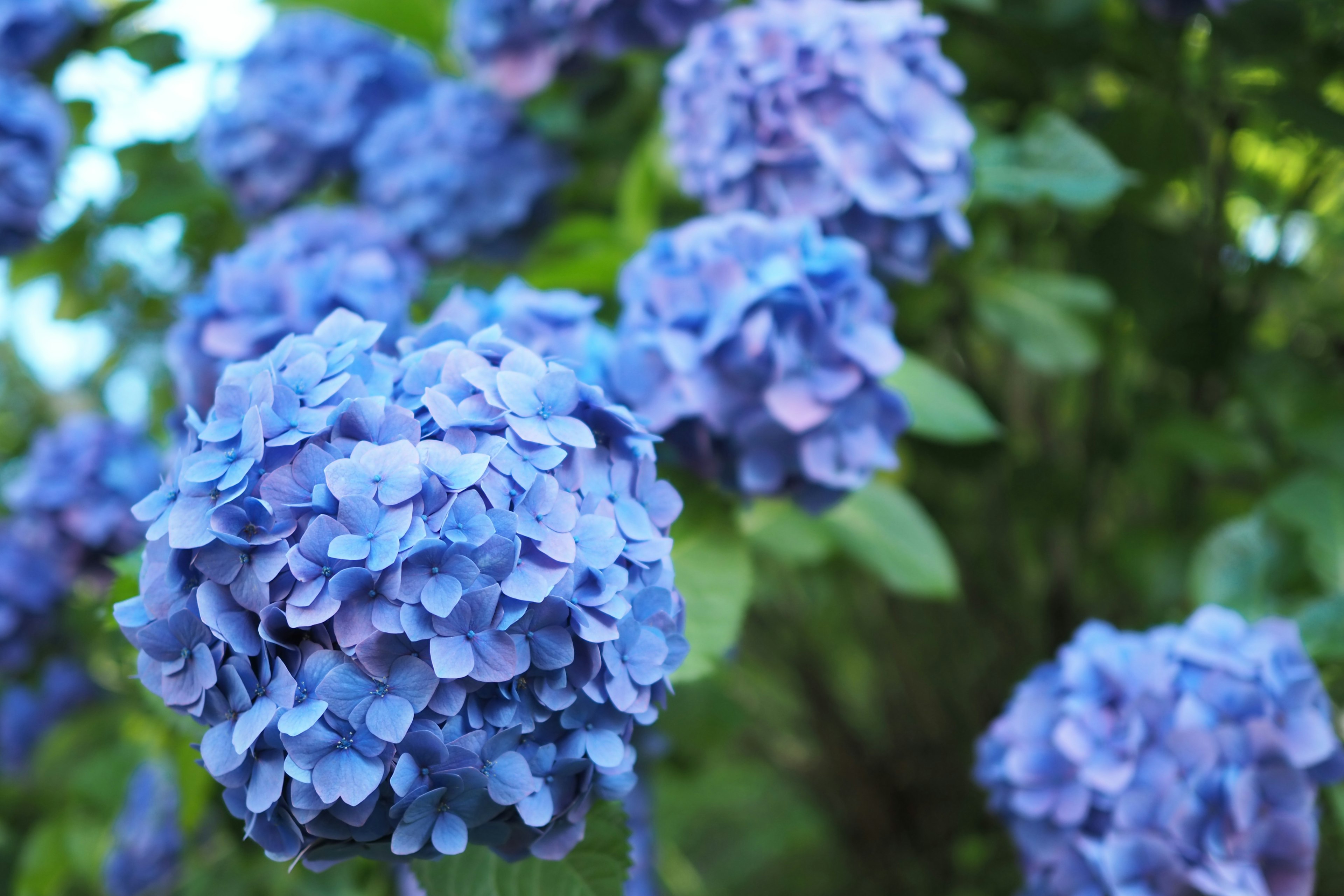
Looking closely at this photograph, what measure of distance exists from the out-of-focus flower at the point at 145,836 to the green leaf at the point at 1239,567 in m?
1.11

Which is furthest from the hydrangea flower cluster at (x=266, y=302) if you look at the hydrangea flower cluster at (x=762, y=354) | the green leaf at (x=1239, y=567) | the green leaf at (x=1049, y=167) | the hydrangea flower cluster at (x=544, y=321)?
the green leaf at (x=1239, y=567)

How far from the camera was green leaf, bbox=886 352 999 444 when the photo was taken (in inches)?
36.2

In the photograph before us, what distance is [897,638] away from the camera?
1573mm

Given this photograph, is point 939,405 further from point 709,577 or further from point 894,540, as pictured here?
point 709,577

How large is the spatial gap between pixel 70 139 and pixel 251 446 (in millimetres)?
1022

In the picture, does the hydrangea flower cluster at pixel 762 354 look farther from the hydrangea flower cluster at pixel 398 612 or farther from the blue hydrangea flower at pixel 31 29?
the blue hydrangea flower at pixel 31 29

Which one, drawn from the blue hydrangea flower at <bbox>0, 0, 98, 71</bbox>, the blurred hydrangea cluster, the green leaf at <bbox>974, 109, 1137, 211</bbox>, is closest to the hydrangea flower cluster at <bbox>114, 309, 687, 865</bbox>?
the green leaf at <bbox>974, 109, 1137, 211</bbox>

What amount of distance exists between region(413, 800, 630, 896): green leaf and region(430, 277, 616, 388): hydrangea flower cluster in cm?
28

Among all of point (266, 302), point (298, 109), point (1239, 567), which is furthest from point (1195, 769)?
point (298, 109)

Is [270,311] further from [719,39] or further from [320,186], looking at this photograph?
[320,186]

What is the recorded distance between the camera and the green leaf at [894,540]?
37.6 inches

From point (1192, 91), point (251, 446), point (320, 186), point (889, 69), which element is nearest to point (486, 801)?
point (251, 446)

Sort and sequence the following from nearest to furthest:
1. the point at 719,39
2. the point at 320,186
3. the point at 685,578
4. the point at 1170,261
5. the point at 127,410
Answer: the point at 685,578
the point at 719,39
the point at 1170,261
the point at 320,186
the point at 127,410

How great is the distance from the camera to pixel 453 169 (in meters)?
1.16
